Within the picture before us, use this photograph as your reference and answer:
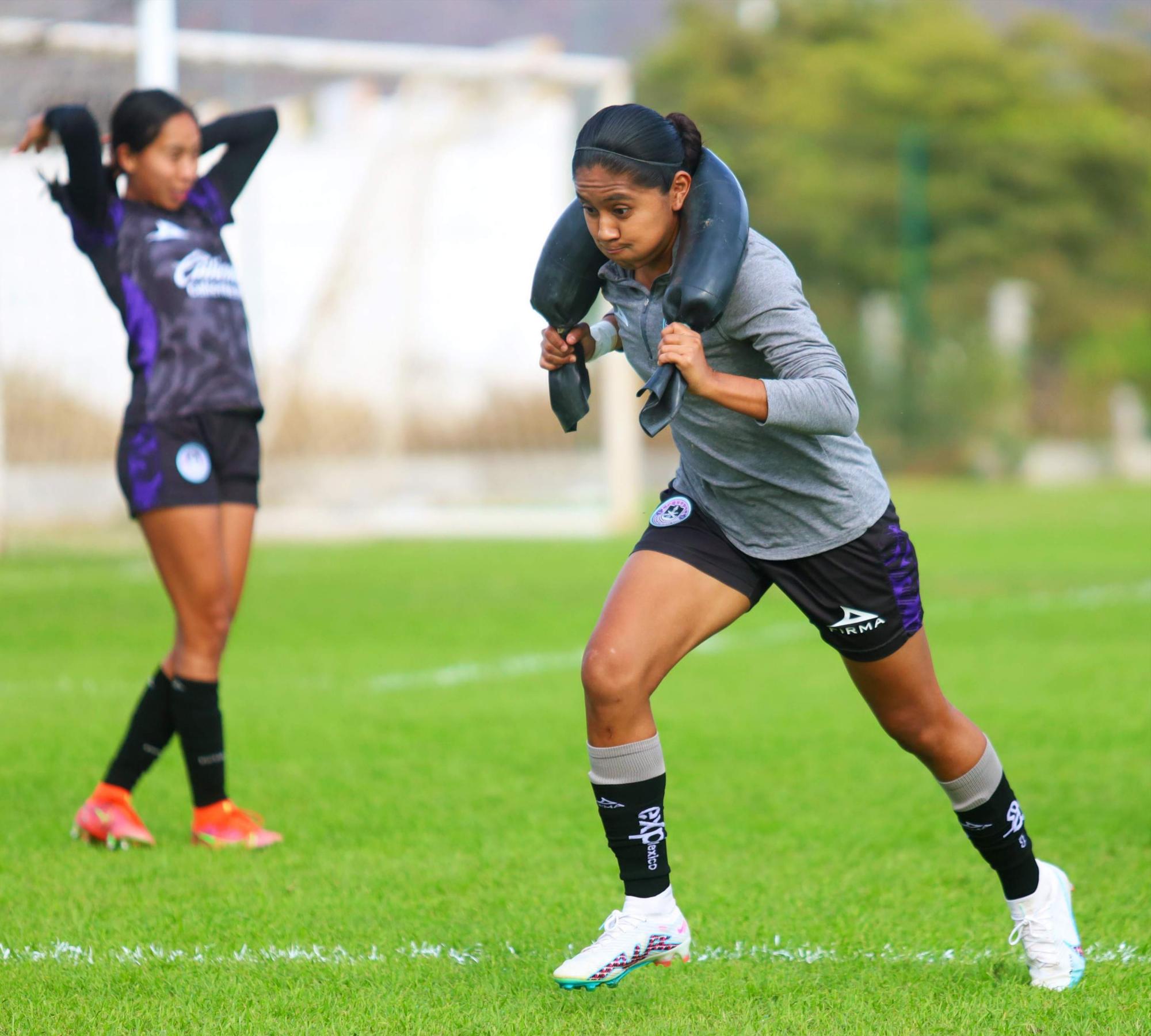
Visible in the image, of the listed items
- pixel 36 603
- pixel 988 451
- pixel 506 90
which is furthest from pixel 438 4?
pixel 36 603

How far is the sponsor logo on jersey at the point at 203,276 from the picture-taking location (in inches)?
198

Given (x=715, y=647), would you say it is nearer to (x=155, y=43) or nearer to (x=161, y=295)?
(x=161, y=295)

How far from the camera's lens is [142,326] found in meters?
5.02

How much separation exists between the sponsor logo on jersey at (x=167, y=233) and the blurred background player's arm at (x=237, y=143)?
0.31m

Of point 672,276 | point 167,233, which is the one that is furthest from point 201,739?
point 672,276

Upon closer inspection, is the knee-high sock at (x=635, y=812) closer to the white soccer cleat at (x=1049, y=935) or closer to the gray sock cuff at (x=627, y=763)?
the gray sock cuff at (x=627, y=763)

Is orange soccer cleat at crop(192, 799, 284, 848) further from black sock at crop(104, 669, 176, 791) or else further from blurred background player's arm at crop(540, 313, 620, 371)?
blurred background player's arm at crop(540, 313, 620, 371)

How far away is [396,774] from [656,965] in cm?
243

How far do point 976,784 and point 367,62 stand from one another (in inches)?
527

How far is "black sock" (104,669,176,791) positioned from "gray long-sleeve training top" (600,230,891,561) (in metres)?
2.19

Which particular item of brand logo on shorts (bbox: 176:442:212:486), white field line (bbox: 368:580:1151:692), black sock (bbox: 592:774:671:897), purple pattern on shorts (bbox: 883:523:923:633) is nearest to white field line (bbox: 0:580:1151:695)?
white field line (bbox: 368:580:1151:692)

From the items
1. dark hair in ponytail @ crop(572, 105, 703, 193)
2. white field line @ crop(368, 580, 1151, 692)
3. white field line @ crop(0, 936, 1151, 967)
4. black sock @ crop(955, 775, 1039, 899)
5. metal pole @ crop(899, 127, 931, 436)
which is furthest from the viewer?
metal pole @ crop(899, 127, 931, 436)

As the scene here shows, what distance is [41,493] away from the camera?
48.8 ft

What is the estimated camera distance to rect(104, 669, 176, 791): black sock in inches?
201
